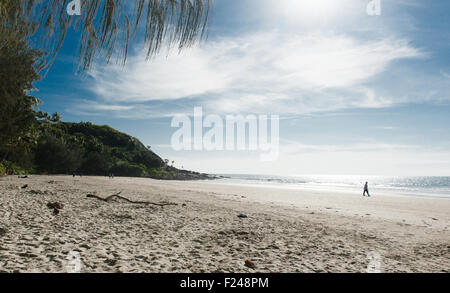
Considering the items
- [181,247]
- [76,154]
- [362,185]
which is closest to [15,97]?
[181,247]

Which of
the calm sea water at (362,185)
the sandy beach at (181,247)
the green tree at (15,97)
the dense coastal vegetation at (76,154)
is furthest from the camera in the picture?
the calm sea water at (362,185)

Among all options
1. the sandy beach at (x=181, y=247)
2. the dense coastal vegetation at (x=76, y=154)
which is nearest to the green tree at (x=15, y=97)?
the dense coastal vegetation at (x=76, y=154)

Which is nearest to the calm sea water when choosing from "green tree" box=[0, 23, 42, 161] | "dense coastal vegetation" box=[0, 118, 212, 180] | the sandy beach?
"dense coastal vegetation" box=[0, 118, 212, 180]

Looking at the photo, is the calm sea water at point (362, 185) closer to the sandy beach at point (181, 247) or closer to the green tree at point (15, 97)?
the sandy beach at point (181, 247)

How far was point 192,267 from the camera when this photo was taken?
142 inches

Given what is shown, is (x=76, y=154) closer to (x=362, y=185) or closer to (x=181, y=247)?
(x=181, y=247)

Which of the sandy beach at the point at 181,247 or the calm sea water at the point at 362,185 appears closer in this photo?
the sandy beach at the point at 181,247

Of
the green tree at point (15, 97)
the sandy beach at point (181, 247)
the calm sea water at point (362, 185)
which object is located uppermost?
the green tree at point (15, 97)

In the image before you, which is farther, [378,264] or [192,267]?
[378,264]

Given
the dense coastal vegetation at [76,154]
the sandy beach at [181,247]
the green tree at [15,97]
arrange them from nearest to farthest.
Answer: the sandy beach at [181,247]
the green tree at [15,97]
the dense coastal vegetation at [76,154]

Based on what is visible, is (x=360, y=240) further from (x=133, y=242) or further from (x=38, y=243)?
(x=38, y=243)
